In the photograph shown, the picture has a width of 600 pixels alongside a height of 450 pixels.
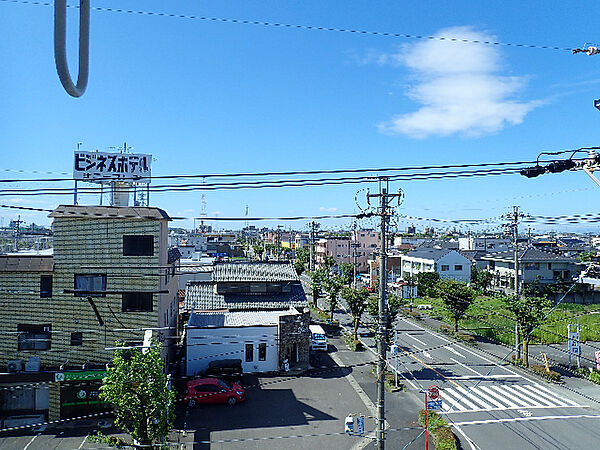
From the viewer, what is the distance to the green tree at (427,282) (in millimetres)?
44066

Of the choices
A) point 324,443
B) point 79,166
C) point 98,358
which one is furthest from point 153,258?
point 324,443

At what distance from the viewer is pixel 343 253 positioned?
7262 cm

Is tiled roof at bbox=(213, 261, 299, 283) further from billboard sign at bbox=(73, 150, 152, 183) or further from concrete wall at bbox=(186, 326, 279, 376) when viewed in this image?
billboard sign at bbox=(73, 150, 152, 183)

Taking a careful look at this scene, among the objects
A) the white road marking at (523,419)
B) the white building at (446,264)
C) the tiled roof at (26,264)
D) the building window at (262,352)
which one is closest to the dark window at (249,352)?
the building window at (262,352)

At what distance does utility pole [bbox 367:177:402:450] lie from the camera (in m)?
9.83

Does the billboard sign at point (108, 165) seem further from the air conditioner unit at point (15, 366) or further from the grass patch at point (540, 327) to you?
the grass patch at point (540, 327)

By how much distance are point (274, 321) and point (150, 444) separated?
39.8 ft

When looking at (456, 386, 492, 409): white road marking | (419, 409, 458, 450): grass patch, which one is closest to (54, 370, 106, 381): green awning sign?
(419, 409, 458, 450): grass patch

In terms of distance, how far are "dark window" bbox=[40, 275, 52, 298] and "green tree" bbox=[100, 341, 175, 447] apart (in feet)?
26.8

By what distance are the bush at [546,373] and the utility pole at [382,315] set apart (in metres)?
15.2

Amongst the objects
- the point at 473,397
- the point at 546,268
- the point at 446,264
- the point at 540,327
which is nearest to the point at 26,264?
the point at 473,397

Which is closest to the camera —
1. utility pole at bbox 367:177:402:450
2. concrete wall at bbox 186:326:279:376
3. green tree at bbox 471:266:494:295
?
utility pole at bbox 367:177:402:450

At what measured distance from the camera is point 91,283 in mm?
17219

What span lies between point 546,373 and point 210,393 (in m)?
17.3
